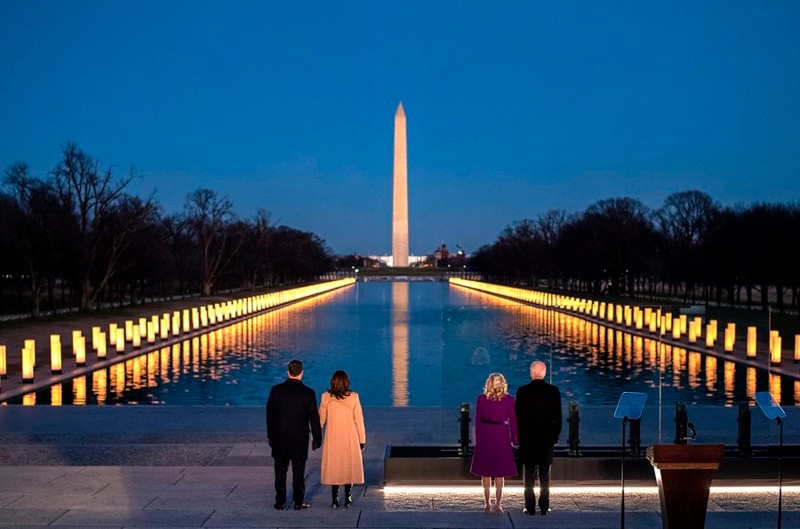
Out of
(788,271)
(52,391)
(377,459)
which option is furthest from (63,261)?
(377,459)

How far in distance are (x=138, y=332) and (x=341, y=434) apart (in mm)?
23062

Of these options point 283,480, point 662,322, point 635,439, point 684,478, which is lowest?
point 283,480

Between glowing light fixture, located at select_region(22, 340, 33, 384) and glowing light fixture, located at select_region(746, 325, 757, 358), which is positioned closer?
glowing light fixture, located at select_region(22, 340, 33, 384)

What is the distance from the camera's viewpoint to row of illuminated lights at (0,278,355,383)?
21828mm

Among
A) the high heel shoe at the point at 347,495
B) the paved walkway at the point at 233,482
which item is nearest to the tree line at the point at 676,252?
the paved walkway at the point at 233,482

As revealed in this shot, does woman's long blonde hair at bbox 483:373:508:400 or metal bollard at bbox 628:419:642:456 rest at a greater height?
woman's long blonde hair at bbox 483:373:508:400

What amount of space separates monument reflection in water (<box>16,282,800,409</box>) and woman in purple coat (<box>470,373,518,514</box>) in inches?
79.8

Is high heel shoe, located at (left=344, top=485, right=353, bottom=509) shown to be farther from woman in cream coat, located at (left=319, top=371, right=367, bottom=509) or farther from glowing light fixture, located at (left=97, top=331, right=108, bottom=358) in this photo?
glowing light fixture, located at (left=97, top=331, right=108, bottom=358)

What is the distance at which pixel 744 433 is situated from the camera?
440 inches

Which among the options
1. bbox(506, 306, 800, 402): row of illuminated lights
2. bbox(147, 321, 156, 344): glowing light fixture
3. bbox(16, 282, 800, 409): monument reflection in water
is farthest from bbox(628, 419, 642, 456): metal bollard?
bbox(147, 321, 156, 344): glowing light fixture

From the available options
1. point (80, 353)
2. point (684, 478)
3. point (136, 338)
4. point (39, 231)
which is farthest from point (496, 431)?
point (39, 231)

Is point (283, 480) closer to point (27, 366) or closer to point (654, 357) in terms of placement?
point (27, 366)

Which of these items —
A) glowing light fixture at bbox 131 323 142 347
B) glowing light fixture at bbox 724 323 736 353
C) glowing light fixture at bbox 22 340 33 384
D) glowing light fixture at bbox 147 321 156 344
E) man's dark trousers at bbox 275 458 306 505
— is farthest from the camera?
glowing light fixture at bbox 147 321 156 344

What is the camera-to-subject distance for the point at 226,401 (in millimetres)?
19734
